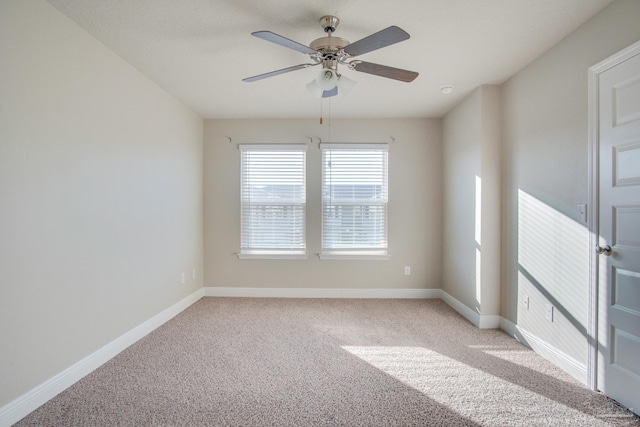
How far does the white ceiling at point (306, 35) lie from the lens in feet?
6.41

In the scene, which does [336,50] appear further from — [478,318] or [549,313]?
[478,318]

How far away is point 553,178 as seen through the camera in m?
2.42

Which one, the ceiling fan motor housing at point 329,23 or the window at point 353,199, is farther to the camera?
the window at point 353,199

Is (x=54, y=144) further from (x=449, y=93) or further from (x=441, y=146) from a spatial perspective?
(x=441, y=146)

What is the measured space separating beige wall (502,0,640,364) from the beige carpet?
0.47 m

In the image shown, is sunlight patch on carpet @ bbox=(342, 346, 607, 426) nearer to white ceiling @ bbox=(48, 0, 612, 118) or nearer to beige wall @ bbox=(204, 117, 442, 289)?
beige wall @ bbox=(204, 117, 442, 289)

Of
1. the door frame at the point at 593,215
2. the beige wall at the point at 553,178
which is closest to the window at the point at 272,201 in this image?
the beige wall at the point at 553,178

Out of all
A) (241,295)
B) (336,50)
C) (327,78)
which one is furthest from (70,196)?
(241,295)

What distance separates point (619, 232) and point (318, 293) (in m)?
3.19

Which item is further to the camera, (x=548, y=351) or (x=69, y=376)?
(x=548, y=351)

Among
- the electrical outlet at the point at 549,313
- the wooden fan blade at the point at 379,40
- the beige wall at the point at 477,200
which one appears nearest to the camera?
the wooden fan blade at the point at 379,40

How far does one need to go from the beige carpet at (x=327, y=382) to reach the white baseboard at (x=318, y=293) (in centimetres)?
94

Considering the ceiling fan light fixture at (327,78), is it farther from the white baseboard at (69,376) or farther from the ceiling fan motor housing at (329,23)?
the white baseboard at (69,376)

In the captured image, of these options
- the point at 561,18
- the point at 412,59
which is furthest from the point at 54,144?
the point at 561,18
